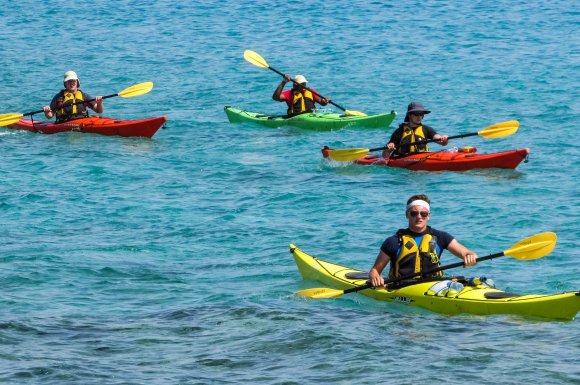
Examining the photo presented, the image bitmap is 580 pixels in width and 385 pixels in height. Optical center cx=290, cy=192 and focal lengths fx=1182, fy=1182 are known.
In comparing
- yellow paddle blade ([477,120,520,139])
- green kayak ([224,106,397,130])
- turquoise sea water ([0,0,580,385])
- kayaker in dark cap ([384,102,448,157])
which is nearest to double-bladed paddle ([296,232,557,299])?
turquoise sea water ([0,0,580,385])

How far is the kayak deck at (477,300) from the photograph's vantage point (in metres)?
11.1

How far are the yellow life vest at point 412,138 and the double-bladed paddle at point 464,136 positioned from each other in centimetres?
21

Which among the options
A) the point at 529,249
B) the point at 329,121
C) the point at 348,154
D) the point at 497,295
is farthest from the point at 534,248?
the point at 329,121

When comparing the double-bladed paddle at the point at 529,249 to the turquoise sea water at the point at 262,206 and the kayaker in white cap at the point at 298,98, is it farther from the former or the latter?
the kayaker in white cap at the point at 298,98

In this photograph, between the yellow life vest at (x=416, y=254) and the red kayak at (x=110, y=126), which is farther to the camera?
the red kayak at (x=110, y=126)

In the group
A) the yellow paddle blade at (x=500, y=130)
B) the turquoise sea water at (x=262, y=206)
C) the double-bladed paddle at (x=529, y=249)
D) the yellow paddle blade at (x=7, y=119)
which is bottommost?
the turquoise sea water at (x=262, y=206)

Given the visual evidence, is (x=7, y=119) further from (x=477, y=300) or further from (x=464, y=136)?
(x=477, y=300)

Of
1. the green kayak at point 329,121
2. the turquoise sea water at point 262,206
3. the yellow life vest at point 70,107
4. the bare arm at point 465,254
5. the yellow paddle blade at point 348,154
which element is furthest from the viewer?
the green kayak at point 329,121

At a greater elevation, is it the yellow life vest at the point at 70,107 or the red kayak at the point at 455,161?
the yellow life vest at the point at 70,107

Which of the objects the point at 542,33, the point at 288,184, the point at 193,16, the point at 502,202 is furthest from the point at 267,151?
the point at 193,16

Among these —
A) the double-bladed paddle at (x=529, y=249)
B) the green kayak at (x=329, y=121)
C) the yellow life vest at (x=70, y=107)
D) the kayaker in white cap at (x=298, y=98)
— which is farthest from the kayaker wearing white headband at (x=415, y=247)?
the yellow life vest at (x=70, y=107)

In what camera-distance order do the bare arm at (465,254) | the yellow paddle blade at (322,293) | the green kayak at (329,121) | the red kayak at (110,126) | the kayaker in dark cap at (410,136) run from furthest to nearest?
the green kayak at (329,121) < the red kayak at (110,126) < the kayaker in dark cap at (410,136) < the yellow paddle blade at (322,293) < the bare arm at (465,254)

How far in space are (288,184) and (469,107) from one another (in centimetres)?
775

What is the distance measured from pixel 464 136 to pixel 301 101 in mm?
5556
